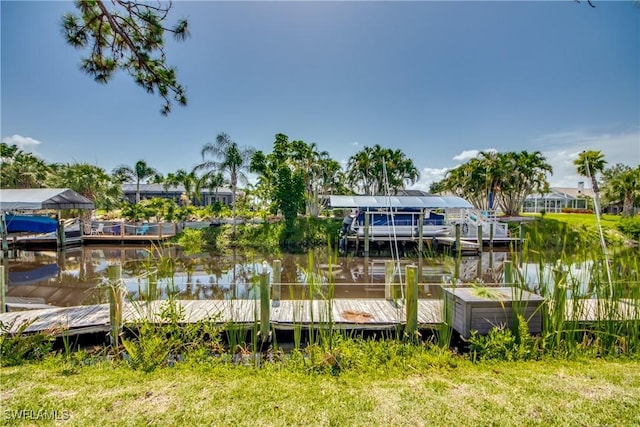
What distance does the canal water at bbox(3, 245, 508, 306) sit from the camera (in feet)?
29.9

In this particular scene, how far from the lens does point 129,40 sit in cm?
468

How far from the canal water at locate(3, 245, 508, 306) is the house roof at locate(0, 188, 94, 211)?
259 cm

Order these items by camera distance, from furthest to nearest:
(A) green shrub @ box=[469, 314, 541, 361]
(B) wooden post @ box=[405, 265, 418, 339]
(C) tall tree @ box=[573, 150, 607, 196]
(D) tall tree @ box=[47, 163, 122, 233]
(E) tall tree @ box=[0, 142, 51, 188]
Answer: (E) tall tree @ box=[0, 142, 51, 188] → (D) tall tree @ box=[47, 163, 122, 233] → (C) tall tree @ box=[573, 150, 607, 196] → (B) wooden post @ box=[405, 265, 418, 339] → (A) green shrub @ box=[469, 314, 541, 361]

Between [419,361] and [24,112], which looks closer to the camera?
[419,361]

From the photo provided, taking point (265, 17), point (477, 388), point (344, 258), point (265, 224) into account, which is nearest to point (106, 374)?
point (477, 388)

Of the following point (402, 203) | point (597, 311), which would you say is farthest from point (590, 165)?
point (597, 311)

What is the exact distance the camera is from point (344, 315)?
18.5 ft

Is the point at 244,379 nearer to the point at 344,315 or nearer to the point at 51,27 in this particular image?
the point at 344,315

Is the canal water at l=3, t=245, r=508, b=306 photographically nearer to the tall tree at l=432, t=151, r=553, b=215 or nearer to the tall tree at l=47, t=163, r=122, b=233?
the tall tree at l=47, t=163, r=122, b=233

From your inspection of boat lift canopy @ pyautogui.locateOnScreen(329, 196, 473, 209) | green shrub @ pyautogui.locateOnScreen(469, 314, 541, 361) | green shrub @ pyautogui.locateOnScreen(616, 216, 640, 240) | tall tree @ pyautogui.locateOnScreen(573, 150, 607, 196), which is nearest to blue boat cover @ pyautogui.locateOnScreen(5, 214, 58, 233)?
boat lift canopy @ pyautogui.locateOnScreen(329, 196, 473, 209)

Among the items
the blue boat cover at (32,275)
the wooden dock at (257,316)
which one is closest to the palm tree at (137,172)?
the blue boat cover at (32,275)

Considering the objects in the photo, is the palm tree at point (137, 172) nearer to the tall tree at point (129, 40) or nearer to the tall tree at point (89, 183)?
the tall tree at point (89, 183)

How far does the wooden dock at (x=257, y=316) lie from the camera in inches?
194

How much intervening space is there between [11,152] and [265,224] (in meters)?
31.4
